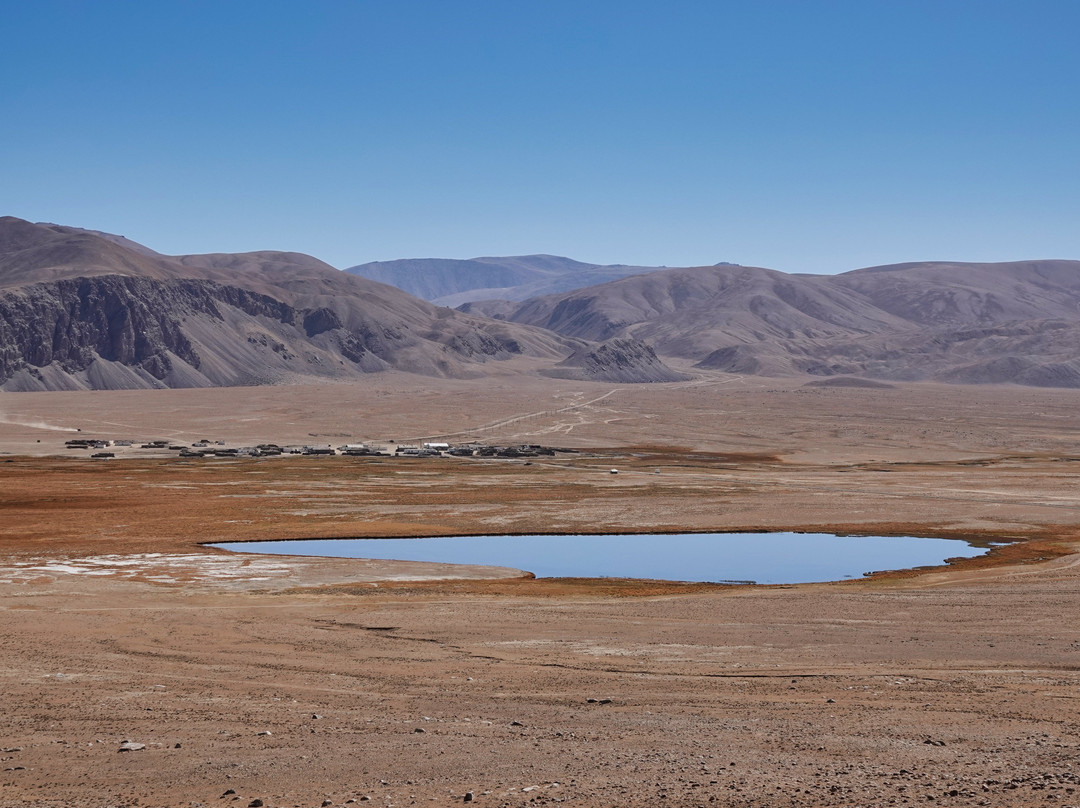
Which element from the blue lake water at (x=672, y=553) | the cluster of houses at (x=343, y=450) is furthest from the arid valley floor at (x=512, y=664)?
the cluster of houses at (x=343, y=450)

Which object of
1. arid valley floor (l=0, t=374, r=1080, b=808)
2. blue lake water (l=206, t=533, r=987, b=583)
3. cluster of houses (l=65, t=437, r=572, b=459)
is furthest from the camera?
cluster of houses (l=65, t=437, r=572, b=459)

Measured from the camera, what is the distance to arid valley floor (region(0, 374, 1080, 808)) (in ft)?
50.6

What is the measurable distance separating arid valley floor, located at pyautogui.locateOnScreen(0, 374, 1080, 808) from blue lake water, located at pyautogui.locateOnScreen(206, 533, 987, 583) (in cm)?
208

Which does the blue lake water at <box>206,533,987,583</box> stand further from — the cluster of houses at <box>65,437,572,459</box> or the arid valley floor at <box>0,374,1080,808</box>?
the cluster of houses at <box>65,437,572,459</box>

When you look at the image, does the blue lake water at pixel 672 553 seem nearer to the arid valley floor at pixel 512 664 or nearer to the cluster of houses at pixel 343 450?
the arid valley floor at pixel 512 664

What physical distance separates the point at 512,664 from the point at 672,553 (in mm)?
25950

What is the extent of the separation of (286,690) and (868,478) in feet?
219

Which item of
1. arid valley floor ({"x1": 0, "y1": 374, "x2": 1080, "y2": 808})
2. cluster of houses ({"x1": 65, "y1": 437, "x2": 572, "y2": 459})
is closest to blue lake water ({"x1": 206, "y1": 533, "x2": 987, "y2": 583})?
arid valley floor ({"x1": 0, "y1": 374, "x2": 1080, "y2": 808})

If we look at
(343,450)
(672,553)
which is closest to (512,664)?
(672,553)

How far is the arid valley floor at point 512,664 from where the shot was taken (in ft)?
50.6

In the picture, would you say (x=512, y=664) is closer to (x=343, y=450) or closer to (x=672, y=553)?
(x=672, y=553)

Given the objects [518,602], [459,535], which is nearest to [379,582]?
[518,602]

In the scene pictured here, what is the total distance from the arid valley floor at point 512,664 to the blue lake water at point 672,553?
6.81ft

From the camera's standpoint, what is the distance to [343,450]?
4058 inches
